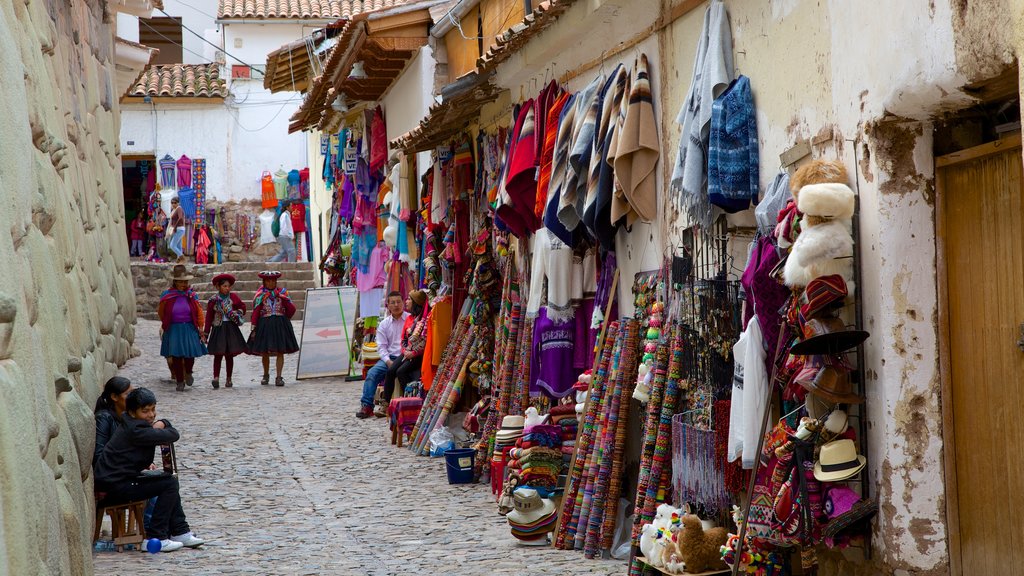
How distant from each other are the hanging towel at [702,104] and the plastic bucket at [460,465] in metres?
4.23

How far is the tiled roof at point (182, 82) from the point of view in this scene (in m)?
32.0

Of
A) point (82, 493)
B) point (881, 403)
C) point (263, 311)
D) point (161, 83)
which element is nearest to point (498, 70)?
point (82, 493)

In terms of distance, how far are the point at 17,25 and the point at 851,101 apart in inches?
174

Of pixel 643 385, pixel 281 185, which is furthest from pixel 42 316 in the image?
pixel 281 185

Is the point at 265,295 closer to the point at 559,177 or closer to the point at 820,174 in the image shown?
the point at 559,177

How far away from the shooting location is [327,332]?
18375mm

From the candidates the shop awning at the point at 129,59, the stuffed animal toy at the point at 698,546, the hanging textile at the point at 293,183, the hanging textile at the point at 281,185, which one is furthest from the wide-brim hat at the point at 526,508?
the hanging textile at the point at 281,185

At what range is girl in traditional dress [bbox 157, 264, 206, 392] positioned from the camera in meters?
16.4

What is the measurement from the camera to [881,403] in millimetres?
5078

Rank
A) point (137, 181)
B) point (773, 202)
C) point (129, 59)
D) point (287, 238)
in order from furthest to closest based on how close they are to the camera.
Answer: point (137, 181) < point (287, 238) < point (129, 59) < point (773, 202)

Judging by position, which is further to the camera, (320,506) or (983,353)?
(320,506)

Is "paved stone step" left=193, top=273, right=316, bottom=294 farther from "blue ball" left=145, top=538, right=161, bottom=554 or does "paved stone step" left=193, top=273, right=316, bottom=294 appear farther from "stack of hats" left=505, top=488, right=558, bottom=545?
"stack of hats" left=505, top=488, right=558, bottom=545

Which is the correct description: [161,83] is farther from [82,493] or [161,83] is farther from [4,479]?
[4,479]

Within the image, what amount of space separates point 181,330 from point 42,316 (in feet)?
35.4
